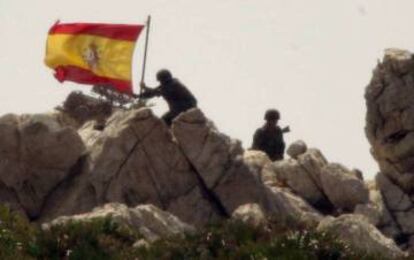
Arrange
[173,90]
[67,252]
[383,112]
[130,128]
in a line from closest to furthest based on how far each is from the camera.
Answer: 1. [67,252]
2. [130,128]
3. [173,90]
4. [383,112]

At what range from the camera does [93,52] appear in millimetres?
54406

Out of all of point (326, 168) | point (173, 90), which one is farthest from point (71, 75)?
point (326, 168)

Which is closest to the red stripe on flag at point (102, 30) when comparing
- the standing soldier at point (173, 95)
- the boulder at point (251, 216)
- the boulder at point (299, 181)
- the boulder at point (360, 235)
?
the standing soldier at point (173, 95)

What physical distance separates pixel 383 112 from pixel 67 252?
2153cm

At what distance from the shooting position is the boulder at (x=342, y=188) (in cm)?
4819

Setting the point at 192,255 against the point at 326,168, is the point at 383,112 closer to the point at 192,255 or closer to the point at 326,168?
the point at 326,168

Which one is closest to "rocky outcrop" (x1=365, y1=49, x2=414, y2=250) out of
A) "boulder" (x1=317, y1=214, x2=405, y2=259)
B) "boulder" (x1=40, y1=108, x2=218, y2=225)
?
"boulder" (x1=40, y1=108, x2=218, y2=225)

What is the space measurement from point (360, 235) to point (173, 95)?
38.3 feet

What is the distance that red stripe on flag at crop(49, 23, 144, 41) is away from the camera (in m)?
54.8

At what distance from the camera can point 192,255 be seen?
33.4m

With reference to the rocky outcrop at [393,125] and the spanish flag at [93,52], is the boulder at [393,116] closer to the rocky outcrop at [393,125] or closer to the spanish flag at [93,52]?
the rocky outcrop at [393,125]

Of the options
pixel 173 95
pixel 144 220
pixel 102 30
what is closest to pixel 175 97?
pixel 173 95

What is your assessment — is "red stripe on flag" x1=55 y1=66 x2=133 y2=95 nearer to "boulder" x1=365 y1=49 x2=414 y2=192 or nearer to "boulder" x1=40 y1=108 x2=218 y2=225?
"boulder" x1=40 y1=108 x2=218 y2=225

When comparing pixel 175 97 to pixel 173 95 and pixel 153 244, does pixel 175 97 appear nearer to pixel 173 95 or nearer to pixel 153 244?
pixel 173 95
